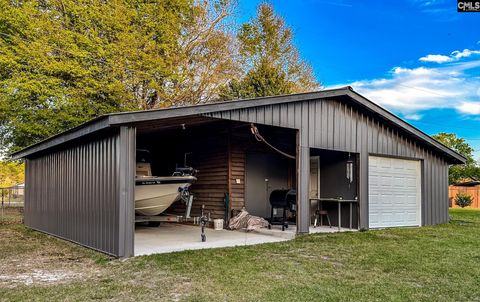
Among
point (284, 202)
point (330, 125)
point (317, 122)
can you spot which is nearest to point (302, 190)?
point (284, 202)

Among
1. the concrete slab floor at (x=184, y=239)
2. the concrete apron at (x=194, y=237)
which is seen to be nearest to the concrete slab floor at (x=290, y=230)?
the concrete apron at (x=194, y=237)

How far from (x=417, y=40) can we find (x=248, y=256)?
15.7 metres

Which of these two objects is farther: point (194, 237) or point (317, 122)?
point (317, 122)


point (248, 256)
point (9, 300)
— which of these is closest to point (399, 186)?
point (248, 256)

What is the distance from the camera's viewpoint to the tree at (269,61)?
2103 centimetres

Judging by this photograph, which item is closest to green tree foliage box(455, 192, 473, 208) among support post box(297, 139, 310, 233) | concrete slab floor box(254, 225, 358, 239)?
concrete slab floor box(254, 225, 358, 239)

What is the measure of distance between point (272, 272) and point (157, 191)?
3916 mm

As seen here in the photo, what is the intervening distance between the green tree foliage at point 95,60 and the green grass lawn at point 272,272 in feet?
25.9

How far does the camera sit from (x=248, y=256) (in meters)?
6.54

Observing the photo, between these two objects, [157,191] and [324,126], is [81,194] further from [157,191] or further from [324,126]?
[324,126]

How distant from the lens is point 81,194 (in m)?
7.99

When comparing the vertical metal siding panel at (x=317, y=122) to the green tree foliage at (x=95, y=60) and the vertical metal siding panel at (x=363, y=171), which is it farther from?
the green tree foliage at (x=95, y=60)

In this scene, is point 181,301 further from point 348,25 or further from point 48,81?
point 348,25

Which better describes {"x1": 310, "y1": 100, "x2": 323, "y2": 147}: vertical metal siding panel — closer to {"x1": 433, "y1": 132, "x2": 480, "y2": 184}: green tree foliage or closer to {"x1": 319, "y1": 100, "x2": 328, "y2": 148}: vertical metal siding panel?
{"x1": 319, "y1": 100, "x2": 328, "y2": 148}: vertical metal siding panel
